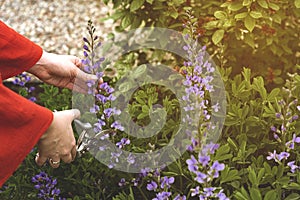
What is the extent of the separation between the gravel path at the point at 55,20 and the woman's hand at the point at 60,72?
10.2 ft

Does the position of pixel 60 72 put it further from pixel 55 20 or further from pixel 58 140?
pixel 55 20

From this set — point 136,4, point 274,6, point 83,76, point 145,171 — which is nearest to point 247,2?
point 274,6

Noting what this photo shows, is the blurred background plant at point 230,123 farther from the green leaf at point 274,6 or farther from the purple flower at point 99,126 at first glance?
the purple flower at point 99,126

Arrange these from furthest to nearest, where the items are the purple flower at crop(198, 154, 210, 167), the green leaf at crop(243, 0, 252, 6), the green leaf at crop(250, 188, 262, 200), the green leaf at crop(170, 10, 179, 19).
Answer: the green leaf at crop(170, 10, 179, 19), the green leaf at crop(243, 0, 252, 6), the green leaf at crop(250, 188, 262, 200), the purple flower at crop(198, 154, 210, 167)

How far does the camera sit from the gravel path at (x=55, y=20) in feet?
18.6

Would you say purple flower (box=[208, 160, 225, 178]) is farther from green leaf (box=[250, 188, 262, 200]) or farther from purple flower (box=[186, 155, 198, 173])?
green leaf (box=[250, 188, 262, 200])

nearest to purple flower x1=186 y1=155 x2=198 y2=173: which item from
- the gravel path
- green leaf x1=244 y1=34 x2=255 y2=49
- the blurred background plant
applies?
the blurred background plant

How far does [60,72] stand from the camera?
2314 millimetres

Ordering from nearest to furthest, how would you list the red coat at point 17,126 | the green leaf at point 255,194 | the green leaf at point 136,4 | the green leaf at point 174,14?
the red coat at point 17,126, the green leaf at point 255,194, the green leaf at point 174,14, the green leaf at point 136,4

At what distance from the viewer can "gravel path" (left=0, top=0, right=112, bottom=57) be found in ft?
18.6

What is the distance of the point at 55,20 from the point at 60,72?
3942mm

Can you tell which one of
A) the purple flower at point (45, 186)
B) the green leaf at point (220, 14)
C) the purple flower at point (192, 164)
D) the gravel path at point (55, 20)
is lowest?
the gravel path at point (55, 20)

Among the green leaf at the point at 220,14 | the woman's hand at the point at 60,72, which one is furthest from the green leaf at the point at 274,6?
the woman's hand at the point at 60,72

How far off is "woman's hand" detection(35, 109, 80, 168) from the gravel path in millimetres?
3602
